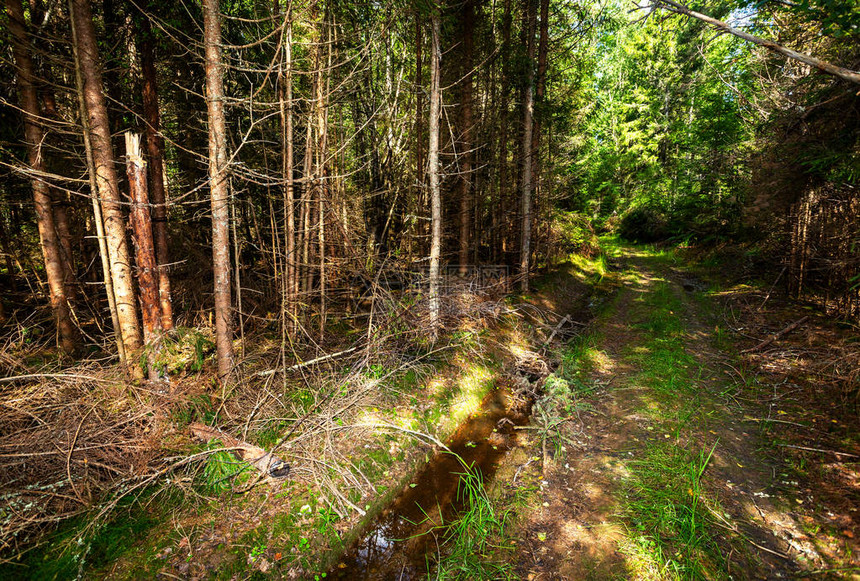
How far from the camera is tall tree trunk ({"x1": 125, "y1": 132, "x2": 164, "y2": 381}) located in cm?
500

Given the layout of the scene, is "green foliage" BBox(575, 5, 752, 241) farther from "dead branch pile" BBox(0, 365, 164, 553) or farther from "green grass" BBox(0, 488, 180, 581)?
"green grass" BBox(0, 488, 180, 581)

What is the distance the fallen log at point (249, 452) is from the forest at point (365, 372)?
0.04 meters

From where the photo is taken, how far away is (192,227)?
10.2 m

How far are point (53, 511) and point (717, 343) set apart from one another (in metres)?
12.9

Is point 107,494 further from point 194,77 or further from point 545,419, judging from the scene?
point 194,77

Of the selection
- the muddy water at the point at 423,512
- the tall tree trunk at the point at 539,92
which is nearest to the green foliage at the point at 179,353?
the muddy water at the point at 423,512

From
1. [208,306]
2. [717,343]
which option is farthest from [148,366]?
[717,343]

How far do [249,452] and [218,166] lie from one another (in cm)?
402

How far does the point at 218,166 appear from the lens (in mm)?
4676

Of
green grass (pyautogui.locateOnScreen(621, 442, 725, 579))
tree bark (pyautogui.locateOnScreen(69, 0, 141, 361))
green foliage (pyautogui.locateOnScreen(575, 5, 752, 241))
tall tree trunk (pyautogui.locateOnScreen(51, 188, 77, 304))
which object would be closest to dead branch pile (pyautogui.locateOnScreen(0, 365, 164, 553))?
tree bark (pyautogui.locateOnScreen(69, 0, 141, 361))

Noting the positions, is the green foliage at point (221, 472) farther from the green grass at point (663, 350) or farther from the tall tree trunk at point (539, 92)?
the tall tree trunk at point (539, 92)

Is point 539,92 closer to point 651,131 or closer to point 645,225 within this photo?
point 645,225

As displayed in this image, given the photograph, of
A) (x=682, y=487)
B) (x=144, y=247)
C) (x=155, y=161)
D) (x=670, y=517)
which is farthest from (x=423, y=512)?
(x=155, y=161)

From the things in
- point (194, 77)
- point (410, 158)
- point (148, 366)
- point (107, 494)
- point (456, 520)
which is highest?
point (194, 77)
